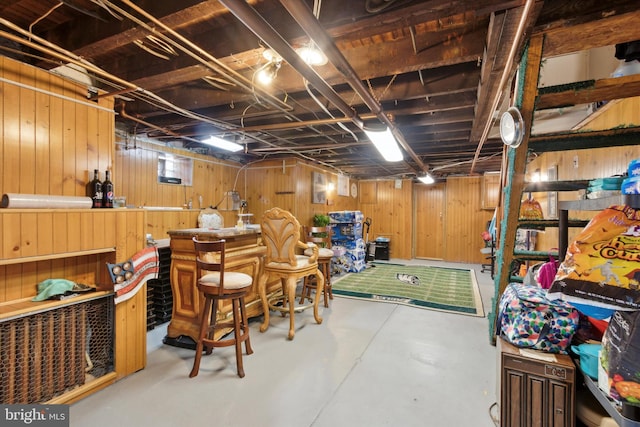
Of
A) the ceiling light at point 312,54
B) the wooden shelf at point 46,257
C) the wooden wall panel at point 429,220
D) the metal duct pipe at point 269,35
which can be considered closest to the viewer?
the metal duct pipe at point 269,35

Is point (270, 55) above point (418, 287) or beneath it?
above

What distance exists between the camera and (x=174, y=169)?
4484 mm

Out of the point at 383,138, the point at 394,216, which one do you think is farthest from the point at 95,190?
the point at 394,216

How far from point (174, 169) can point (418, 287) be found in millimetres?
4526

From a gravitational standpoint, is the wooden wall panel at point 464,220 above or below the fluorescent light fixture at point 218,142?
below

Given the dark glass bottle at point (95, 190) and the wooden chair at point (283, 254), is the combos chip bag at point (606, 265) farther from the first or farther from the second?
the dark glass bottle at point (95, 190)

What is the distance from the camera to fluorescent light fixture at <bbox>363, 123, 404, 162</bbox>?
288cm

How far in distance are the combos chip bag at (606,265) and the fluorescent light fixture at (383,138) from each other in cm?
206

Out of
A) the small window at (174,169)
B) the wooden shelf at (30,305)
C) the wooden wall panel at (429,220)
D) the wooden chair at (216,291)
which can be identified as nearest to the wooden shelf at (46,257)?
the wooden shelf at (30,305)

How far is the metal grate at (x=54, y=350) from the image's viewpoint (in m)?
1.73

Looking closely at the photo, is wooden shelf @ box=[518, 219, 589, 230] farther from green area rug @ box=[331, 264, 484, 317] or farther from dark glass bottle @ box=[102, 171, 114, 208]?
dark glass bottle @ box=[102, 171, 114, 208]

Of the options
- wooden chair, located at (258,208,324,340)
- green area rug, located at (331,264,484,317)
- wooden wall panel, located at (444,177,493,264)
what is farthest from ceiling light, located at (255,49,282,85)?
wooden wall panel, located at (444,177,493,264)

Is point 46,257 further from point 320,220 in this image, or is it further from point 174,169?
point 320,220

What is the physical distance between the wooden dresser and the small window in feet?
14.8
